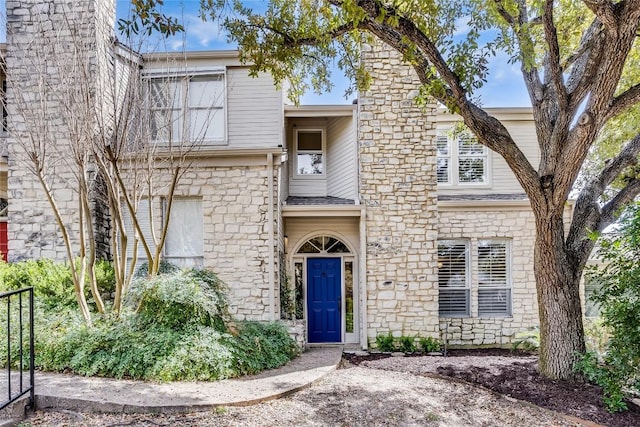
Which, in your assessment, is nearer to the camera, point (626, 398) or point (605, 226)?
point (626, 398)

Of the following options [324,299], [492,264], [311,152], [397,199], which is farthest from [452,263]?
[311,152]

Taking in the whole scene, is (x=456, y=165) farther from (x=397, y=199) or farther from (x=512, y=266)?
(x=512, y=266)

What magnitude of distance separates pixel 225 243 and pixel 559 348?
6013 mm

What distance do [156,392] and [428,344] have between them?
5.87 metres

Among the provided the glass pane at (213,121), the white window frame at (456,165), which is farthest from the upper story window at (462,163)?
the glass pane at (213,121)

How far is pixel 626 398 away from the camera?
209 inches

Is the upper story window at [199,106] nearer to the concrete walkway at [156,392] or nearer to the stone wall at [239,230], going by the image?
the stone wall at [239,230]

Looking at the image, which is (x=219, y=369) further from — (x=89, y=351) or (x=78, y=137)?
(x=78, y=137)

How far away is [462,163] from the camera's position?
10297mm

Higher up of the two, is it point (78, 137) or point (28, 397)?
point (78, 137)

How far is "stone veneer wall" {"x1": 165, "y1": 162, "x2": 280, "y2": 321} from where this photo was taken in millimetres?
7836

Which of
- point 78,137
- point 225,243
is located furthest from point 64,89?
point 225,243

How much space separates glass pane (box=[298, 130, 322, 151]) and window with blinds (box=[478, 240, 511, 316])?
4.79 meters

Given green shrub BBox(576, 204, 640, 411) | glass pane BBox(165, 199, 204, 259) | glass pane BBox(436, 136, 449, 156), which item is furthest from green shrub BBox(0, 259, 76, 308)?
glass pane BBox(436, 136, 449, 156)
